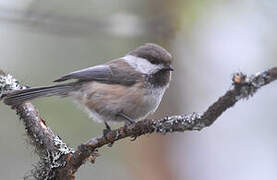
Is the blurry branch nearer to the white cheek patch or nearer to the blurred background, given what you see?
the white cheek patch

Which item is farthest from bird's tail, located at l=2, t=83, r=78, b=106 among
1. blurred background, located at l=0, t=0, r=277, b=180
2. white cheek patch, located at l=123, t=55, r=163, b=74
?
blurred background, located at l=0, t=0, r=277, b=180

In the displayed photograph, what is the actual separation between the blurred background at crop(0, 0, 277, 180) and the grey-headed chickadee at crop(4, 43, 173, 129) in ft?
3.08

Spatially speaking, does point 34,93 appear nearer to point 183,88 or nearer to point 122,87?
point 122,87

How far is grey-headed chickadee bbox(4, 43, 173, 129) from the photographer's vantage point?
155 inches

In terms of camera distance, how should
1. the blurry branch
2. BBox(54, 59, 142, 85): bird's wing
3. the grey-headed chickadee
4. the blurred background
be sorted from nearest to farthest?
the blurry branch, the grey-headed chickadee, BBox(54, 59, 142, 85): bird's wing, the blurred background

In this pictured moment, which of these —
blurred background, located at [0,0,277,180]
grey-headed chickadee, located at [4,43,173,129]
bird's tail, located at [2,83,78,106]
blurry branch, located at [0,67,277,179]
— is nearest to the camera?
blurry branch, located at [0,67,277,179]

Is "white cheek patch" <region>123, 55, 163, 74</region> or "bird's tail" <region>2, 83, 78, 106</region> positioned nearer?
"bird's tail" <region>2, 83, 78, 106</region>

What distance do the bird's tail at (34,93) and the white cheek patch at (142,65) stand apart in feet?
1.88

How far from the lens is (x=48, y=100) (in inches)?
262

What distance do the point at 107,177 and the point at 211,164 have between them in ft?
5.47

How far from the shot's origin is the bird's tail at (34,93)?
3.40 m

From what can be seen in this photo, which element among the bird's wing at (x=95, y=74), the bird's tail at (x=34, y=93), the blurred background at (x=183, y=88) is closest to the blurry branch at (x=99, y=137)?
the bird's tail at (x=34, y=93)

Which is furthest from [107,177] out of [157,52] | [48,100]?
[157,52]

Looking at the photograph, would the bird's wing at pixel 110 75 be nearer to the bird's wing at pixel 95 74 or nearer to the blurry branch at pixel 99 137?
the bird's wing at pixel 95 74
